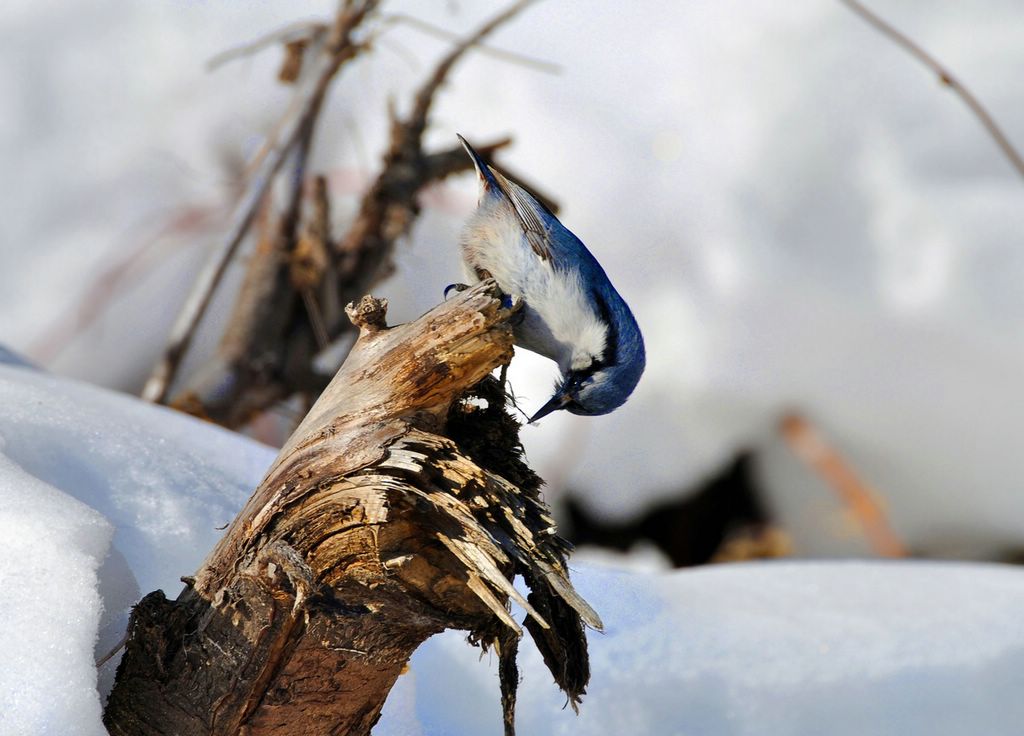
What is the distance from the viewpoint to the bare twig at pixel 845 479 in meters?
2.35

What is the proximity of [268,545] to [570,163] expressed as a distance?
1960mm

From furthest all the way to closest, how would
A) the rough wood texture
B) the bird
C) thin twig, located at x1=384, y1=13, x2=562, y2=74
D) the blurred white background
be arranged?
the blurred white background
thin twig, located at x1=384, y1=13, x2=562, y2=74
the bird
the rough wood texture

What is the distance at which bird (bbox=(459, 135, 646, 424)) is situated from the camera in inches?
35.5

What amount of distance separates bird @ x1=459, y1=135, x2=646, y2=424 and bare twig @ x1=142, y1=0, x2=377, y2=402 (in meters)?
1.14

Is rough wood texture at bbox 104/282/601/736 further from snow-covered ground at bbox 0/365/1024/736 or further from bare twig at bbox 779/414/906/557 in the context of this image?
bare twig at bbox 779/414/906/557

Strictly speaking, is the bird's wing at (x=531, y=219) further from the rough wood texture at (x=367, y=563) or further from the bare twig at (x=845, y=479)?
the bare twig at (x=845, y=479)

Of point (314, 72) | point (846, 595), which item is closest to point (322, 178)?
point (314, 72)

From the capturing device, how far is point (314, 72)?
2205mm

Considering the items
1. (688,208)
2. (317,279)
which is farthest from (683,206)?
(317,279)

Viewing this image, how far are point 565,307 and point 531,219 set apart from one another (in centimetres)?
12

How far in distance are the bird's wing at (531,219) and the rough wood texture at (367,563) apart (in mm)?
296

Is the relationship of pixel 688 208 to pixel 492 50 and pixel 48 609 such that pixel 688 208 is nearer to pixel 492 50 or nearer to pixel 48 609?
pixel 492 50

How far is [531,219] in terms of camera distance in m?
1.00

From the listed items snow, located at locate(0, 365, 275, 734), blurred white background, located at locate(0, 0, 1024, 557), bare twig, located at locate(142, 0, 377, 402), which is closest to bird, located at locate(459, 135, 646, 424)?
snow, located at locate(0, 365, 275, 734)
